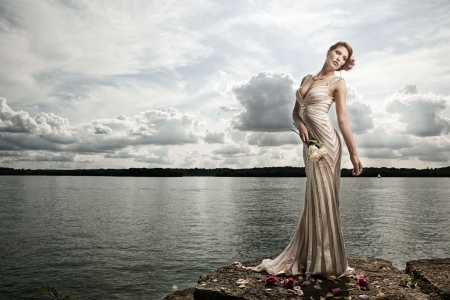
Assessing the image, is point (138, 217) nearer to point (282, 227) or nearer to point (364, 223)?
point (282, 227)

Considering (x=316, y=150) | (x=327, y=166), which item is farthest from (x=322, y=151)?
(x=327, y=166)

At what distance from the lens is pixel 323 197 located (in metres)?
6.48

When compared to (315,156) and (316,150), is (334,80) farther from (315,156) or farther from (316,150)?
(315,156)

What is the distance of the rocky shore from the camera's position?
5887 mm

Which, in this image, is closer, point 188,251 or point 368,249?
point 188,251

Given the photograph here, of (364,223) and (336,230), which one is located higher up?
(336,230)

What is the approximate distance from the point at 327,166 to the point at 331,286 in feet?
6.64

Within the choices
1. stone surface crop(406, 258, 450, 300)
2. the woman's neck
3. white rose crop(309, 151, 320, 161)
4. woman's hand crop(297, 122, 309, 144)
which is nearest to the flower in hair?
the woman's neck

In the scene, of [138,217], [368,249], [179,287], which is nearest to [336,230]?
[179,287]

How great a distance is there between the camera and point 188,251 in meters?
23.3

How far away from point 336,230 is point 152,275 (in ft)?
44.4

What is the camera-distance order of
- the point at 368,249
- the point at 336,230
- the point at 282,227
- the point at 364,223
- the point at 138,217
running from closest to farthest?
1. the point at 336,230
2. the point at 368,249
3. the point at 282,227
4. the point at 364,223
5. the point at 138,217

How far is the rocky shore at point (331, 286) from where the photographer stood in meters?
5.89

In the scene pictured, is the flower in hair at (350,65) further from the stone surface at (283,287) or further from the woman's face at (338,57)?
the stone surface at (283,287)
